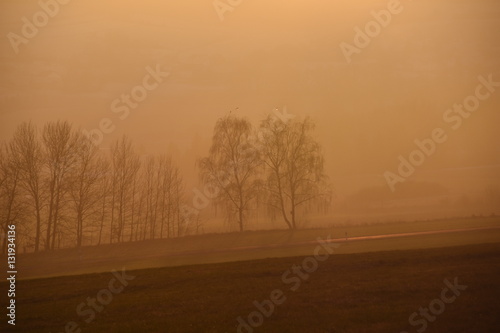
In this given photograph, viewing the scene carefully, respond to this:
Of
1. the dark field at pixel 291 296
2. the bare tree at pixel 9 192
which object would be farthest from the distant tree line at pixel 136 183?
the dark field at pixel 291 296

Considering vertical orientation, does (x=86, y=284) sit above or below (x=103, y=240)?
below

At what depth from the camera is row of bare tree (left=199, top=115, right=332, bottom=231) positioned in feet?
99.1

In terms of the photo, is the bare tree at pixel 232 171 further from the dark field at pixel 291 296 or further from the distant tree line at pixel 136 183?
the dark field at pixel 291 296

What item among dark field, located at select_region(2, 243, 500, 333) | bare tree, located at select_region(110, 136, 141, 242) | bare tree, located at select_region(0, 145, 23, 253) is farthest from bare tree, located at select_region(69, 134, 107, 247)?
dark field, located at select_region(2, 243, 500, 333)

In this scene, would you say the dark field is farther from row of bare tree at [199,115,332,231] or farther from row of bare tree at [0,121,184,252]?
row of bare tree at [199,115,332,231]

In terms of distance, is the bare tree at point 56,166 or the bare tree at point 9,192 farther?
the bare tree at point 56,166

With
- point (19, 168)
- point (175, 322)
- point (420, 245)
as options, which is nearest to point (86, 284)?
point (175, 322)

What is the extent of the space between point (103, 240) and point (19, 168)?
24.4ft

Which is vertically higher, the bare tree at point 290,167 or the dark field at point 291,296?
the bare tree at point 290,167

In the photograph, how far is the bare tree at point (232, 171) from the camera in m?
30.1

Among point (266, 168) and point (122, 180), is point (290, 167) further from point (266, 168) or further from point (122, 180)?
point (122, 180)

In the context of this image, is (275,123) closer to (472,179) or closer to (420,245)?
(420,245)

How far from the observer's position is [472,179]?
3838 centimetres

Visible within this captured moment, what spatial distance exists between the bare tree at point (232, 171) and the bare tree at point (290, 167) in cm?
133
